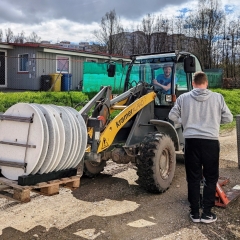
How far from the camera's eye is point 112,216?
491 cm

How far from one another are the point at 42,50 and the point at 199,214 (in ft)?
62.0

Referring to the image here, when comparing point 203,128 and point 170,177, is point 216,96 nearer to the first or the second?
point 203,128

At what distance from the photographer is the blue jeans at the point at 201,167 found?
15.2 ft

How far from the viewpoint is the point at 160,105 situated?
22.9 ft

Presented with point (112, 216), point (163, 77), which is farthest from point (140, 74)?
point (112, 216)

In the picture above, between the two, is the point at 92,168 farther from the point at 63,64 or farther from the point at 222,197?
the point at 63,64

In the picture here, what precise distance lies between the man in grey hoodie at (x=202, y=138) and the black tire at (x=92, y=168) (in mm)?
2313

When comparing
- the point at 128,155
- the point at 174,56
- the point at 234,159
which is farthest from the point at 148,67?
the point at 234,159

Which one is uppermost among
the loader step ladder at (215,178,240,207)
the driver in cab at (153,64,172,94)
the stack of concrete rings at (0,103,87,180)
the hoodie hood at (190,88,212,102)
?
the driver in cab at (153,64,172,94)

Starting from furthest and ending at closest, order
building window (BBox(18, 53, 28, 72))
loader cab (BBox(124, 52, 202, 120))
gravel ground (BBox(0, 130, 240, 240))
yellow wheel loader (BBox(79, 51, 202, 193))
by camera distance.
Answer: building window (BBox(18, 53, 28, 72)) < loader cab (BBox(124, 52, 202, 120)) < yellow wheel loader (BBox(79, 51, 202, 193)) < gravel ground (BBox(0, 130, 240, 240))

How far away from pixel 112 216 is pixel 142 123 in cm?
210

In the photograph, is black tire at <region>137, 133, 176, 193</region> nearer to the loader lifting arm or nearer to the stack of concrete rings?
the loader lifting arm

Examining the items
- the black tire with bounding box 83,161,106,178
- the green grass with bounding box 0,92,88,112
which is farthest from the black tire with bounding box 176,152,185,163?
the green grass with bounding box 0,92,88,112

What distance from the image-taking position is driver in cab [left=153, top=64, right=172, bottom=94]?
6910 mm
